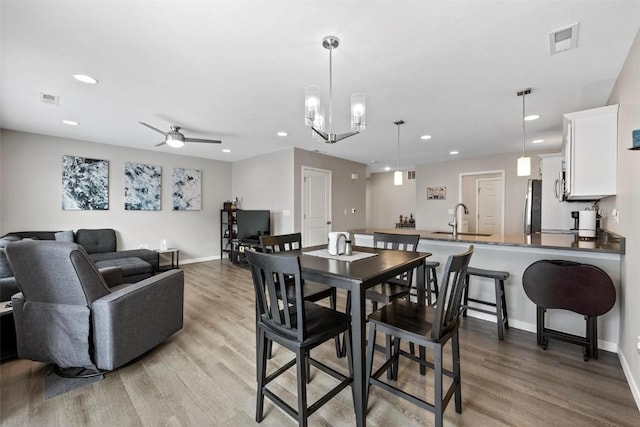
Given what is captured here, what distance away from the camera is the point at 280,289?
1.49m

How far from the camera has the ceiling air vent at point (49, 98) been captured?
9.83ft

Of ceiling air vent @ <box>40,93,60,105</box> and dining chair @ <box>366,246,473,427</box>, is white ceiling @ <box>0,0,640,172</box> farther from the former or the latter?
dining chair @ <box>366,246,473,427</box>

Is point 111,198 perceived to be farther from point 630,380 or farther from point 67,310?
point 630,380

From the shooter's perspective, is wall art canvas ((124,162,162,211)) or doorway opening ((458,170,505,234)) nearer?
wall art canvas ((124,162,162,211))

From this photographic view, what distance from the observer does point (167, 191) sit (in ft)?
19.6

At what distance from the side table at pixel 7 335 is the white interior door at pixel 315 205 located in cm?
397

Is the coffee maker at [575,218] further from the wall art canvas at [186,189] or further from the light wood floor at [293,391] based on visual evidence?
the wall art canvas at [186,189]

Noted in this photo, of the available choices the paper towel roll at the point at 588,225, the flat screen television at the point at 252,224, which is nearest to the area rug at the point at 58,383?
the flat screen television at the point at 252,224

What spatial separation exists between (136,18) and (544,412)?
3.59 metres

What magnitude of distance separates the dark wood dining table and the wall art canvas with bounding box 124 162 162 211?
202 inches

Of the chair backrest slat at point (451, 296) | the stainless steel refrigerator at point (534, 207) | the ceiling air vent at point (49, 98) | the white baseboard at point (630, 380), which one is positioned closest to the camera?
the chair backrest slat at point (451, 296)

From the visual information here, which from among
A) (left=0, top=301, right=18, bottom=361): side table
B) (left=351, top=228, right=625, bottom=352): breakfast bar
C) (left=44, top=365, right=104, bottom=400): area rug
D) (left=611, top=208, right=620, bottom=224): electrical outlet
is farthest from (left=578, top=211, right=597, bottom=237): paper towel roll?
(left=0, top=301, right=18, bottom=361): side table

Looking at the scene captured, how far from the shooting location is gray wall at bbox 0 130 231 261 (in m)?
4.37

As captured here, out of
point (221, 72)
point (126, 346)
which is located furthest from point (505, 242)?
point (126, 346)
